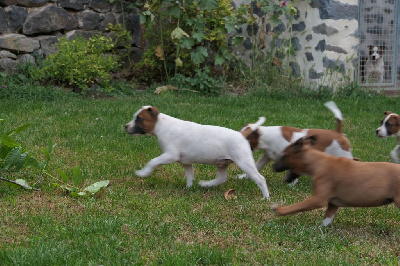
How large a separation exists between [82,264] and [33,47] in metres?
8.70

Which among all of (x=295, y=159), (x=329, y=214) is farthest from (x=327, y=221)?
(x=295, y=159)

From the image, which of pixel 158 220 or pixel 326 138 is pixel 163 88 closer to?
pixel 326 138

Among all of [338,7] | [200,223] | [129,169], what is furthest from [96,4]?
[200,223]

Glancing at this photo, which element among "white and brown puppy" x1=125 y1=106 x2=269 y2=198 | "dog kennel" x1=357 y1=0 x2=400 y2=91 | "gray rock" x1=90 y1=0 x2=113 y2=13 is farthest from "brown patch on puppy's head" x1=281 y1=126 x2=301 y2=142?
"dog kennel" x1=357 y1=0 x2=400 y2=91

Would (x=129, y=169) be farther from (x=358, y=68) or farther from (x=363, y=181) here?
(x=358, y=68)

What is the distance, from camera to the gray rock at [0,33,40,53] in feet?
36.7

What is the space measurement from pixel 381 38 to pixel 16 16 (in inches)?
333

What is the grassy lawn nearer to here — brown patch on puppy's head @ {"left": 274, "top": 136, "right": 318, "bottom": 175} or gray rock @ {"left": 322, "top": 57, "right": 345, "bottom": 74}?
brown patch on puppy's head @ {"left": 274, "top": 136, "right": 318, "bottom": 175}

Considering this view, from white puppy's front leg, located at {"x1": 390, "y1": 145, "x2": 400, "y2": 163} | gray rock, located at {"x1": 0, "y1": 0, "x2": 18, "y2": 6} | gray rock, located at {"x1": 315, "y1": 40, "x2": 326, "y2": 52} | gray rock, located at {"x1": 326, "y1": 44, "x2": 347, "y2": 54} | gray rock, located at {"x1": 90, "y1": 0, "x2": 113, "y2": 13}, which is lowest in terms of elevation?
white puppy's front leg, located at {"x1": 390, "y1": 145, "x2": 400, "y2": 163}

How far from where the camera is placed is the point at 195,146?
550 cm

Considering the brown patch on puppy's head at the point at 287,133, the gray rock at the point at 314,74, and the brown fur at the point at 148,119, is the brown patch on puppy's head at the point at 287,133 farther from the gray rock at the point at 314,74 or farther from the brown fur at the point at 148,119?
the gray rock at the point at 314,74

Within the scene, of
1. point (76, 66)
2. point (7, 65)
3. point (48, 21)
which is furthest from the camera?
point (48, 21)

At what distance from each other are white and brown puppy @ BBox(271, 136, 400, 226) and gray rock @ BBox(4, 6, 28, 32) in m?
8.52

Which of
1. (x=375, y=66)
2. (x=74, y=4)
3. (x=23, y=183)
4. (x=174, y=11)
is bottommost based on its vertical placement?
(x=375, y=66)
